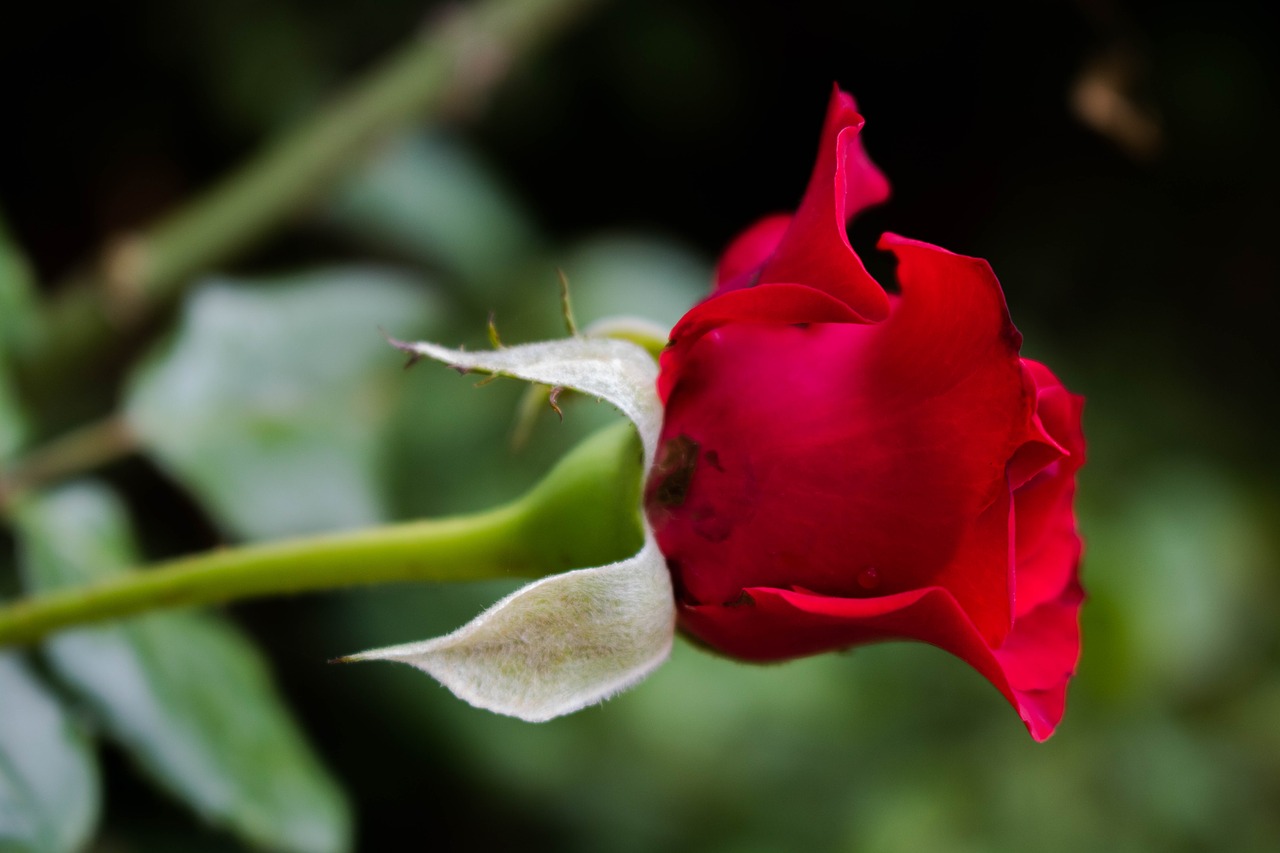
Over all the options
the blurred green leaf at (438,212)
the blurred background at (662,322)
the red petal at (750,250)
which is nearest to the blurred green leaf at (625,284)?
the blurred background at (662,322)

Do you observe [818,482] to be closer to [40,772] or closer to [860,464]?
[860,464]

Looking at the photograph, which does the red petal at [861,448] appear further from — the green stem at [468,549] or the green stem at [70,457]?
the green stem at [70,457]

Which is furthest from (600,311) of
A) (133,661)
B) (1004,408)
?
(1004,408)

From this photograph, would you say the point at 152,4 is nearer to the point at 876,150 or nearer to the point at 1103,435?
the point at 876,150

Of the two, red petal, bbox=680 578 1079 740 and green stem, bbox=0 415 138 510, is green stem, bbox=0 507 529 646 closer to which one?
red petal, bbox=680 578 1079 740

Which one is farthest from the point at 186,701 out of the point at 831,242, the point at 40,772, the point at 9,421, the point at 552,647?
the point at 831,242
